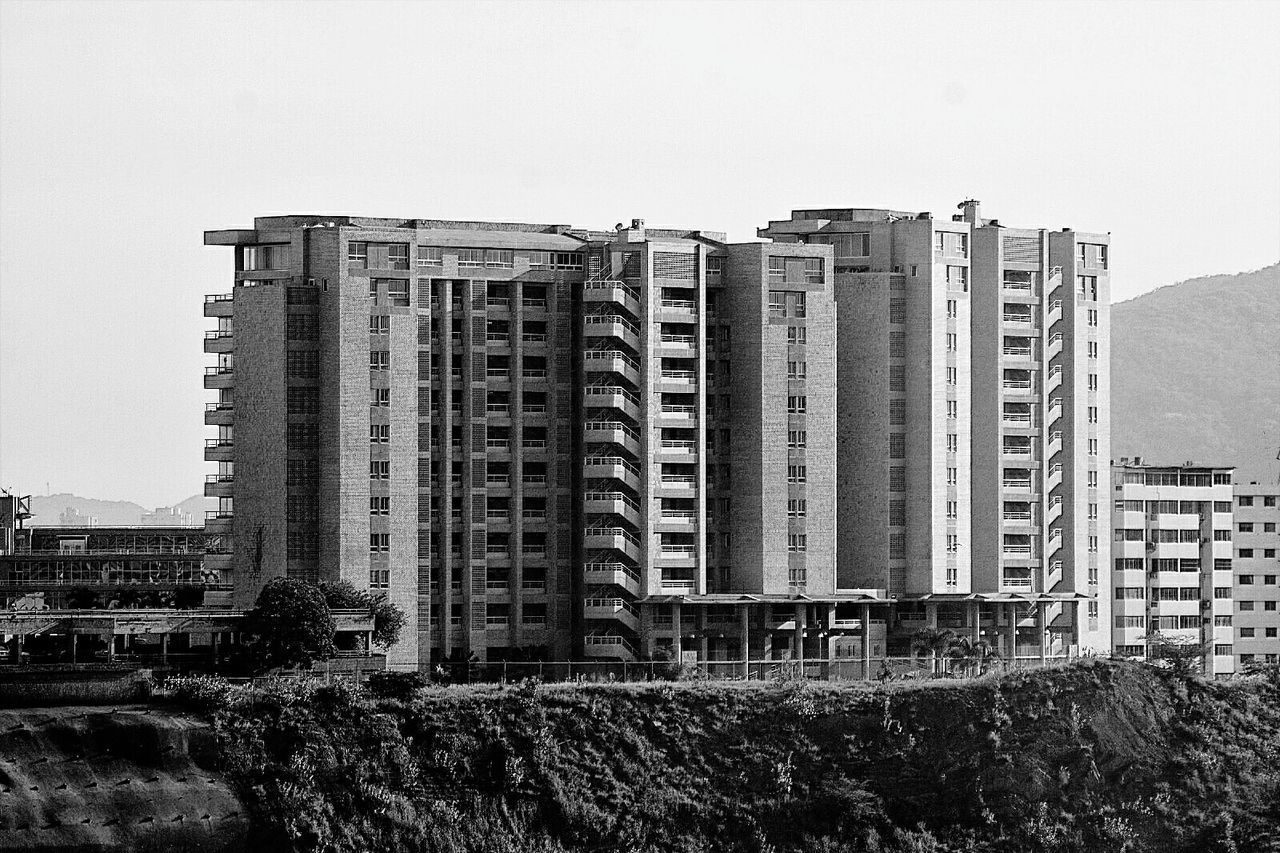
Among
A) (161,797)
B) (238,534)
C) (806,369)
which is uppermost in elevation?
(806,369)

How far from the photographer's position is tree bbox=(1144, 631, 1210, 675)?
12938 cm

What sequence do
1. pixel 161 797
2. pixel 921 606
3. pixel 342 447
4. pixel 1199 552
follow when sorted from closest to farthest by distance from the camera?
1. pixel 161 797
2. pixel 342 447
3. pixel 921 606
4. pixel 1199 552

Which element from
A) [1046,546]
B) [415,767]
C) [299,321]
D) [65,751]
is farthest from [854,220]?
[65,751]

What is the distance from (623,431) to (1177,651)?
118 ft

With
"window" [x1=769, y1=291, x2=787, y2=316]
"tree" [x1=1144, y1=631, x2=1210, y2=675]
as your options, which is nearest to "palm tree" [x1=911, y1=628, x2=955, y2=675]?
"tree" [x1=1144, y1=631, x2=1210, y2=675]

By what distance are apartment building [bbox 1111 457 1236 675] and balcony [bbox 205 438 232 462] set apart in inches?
2570

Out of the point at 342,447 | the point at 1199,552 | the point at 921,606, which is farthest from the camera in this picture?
the point at 1199,552

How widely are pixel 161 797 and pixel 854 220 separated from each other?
6802 cm

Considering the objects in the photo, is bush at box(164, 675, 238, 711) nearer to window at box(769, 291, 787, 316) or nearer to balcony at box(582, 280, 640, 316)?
balcony at box(582, 280, 640, 316)

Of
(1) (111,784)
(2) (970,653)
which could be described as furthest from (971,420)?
(1) (111,784)

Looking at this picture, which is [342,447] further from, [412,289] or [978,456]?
[978,456]

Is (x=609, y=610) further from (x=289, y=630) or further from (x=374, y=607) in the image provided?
(x=289, y=630)

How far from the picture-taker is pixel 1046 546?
15812cm

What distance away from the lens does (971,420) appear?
156 metres
